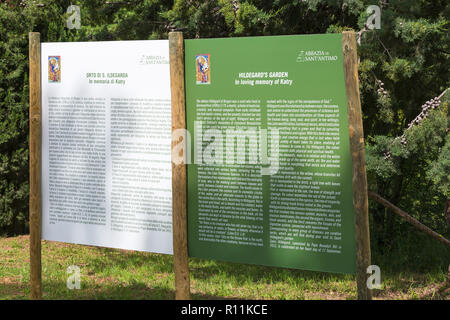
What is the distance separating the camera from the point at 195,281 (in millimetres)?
7117

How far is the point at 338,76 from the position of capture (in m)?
4.36

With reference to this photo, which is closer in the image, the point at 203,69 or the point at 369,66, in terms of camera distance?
the point at 203,69

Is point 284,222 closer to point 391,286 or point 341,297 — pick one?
point 341,297

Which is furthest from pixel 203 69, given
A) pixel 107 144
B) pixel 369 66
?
pixel 369 66

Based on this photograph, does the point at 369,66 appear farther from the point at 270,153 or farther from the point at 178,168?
the point at 178,168

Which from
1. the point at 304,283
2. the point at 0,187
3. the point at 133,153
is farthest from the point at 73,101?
the point at 0,187

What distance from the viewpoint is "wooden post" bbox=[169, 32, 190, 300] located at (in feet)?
15.8

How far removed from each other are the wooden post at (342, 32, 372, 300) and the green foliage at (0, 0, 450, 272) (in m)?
1.51

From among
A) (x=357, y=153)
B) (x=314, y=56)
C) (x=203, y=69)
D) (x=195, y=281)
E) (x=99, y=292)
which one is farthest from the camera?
(x=195, y=281)

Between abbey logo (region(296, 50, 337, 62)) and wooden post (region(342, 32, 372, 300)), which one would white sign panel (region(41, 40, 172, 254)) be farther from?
wooden post (region(342, 32, 372, 300))

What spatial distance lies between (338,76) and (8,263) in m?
5.42

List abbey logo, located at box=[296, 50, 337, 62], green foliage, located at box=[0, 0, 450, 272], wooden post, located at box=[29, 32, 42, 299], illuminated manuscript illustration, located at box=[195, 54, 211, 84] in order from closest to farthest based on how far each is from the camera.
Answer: abbey logo, located at box=[296, 50, 337, 62], illuminated manuscript illustration, located at box=[195, 54, 211, 84], wooden post, located at box=[29, 32, 42, 299], green foliage, located at box=[0, 0, 450, 272]

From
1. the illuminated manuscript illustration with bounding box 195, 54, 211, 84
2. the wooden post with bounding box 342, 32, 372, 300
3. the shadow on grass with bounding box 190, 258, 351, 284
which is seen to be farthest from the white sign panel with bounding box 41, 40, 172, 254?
the shadow on grass with bounding box 190, 258, 351, 284

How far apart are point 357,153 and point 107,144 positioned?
200 cm
